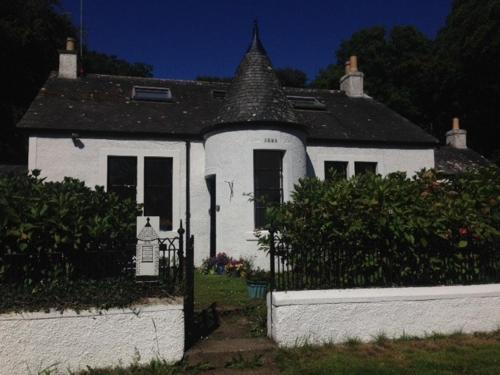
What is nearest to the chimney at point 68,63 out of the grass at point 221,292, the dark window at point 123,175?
the dark window at point 123,175

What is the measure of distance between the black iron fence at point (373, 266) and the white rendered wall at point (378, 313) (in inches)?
8.9

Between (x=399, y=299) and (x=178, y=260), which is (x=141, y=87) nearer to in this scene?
(x=178, y=260)

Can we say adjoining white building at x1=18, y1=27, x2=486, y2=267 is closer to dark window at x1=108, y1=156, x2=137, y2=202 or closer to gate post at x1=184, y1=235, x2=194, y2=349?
dark window at x1=108, y1=156, x2=137, y2=202

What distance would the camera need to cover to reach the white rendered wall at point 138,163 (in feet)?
39.7

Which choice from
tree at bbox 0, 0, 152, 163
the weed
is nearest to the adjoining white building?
the weed

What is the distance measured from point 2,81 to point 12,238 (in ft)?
75.8

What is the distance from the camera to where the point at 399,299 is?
6.15 meters

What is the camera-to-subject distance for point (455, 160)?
17.3m

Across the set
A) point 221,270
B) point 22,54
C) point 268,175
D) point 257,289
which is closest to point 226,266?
point 221,270

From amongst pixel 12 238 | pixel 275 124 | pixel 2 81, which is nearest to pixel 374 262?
pixel 12 238

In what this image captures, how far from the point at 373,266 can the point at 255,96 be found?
6.90m

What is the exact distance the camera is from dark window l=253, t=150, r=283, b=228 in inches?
461

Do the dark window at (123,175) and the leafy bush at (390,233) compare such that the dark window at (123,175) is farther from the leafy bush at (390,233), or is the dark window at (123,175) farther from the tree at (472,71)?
the tree at (472,71)

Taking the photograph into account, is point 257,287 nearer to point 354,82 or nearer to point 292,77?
point 354,82
